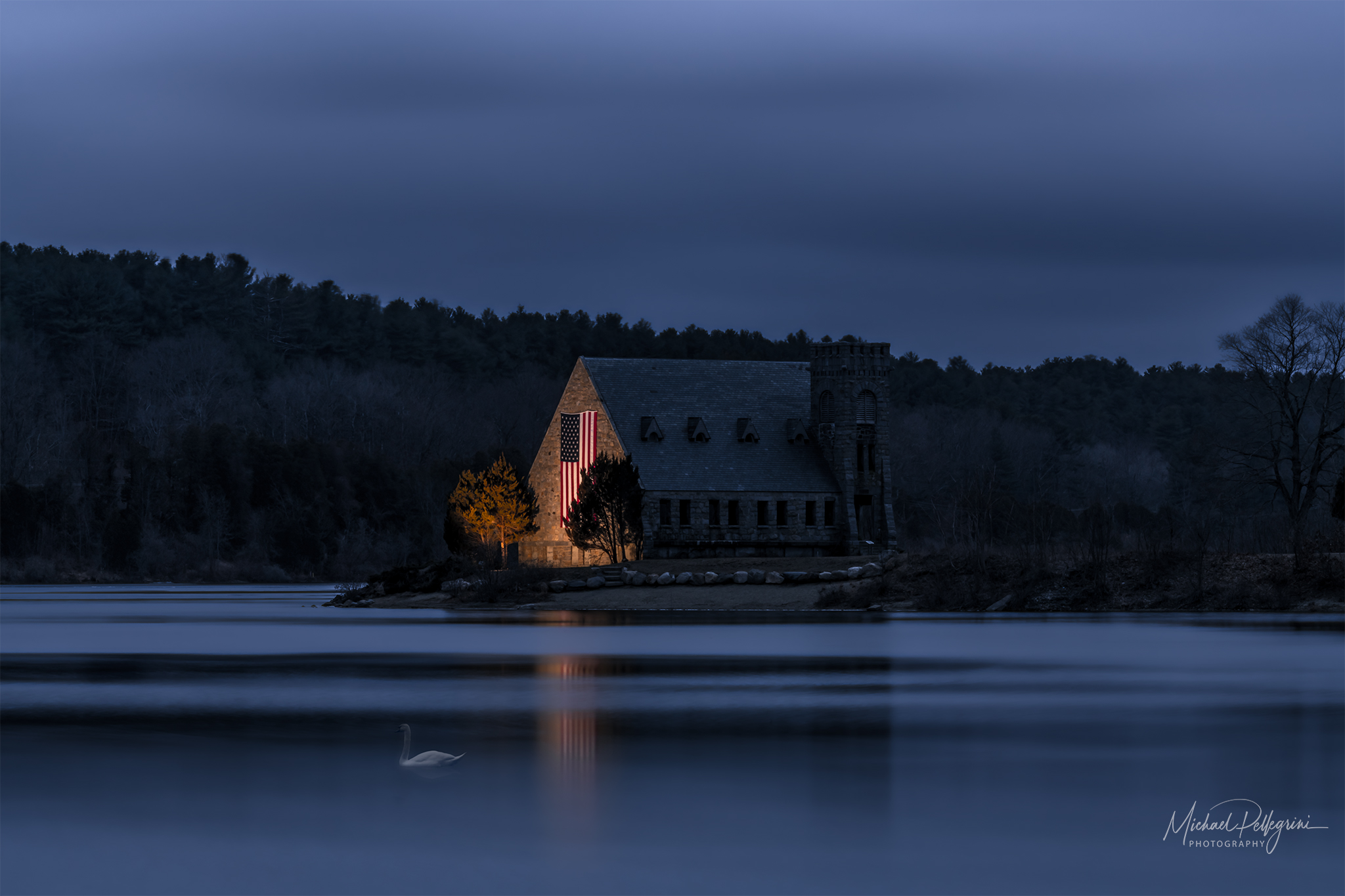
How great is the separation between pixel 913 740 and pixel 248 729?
7.15 m

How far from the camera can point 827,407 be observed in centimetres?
7738

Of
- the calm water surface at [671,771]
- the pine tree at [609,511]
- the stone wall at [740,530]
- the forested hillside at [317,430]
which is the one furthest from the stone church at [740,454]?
the calm water surface at [671,771]

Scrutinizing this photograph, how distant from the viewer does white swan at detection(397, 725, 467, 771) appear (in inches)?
596

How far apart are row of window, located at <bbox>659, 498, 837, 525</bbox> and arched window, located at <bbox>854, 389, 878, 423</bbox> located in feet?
13.0

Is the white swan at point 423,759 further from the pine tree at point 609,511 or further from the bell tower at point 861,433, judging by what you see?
the bell tower at point 861,433

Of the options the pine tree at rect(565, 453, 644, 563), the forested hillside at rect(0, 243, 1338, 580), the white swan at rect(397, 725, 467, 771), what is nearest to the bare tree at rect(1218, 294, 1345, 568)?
the forested hillside at rect(0, 243, 1338, 580)

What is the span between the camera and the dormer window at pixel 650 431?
7525cm

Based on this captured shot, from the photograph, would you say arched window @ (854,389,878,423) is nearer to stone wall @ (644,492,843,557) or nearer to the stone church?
the stone church

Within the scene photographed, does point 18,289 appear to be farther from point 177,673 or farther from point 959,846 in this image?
point 959,846

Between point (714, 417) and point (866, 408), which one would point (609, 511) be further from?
point (866, 408)

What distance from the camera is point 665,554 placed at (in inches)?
2847

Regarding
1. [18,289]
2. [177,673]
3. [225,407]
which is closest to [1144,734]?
[177,673]

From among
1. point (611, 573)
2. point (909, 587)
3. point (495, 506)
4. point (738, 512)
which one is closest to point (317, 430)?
point (495, 506)

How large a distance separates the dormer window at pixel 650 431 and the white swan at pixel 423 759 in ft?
195
